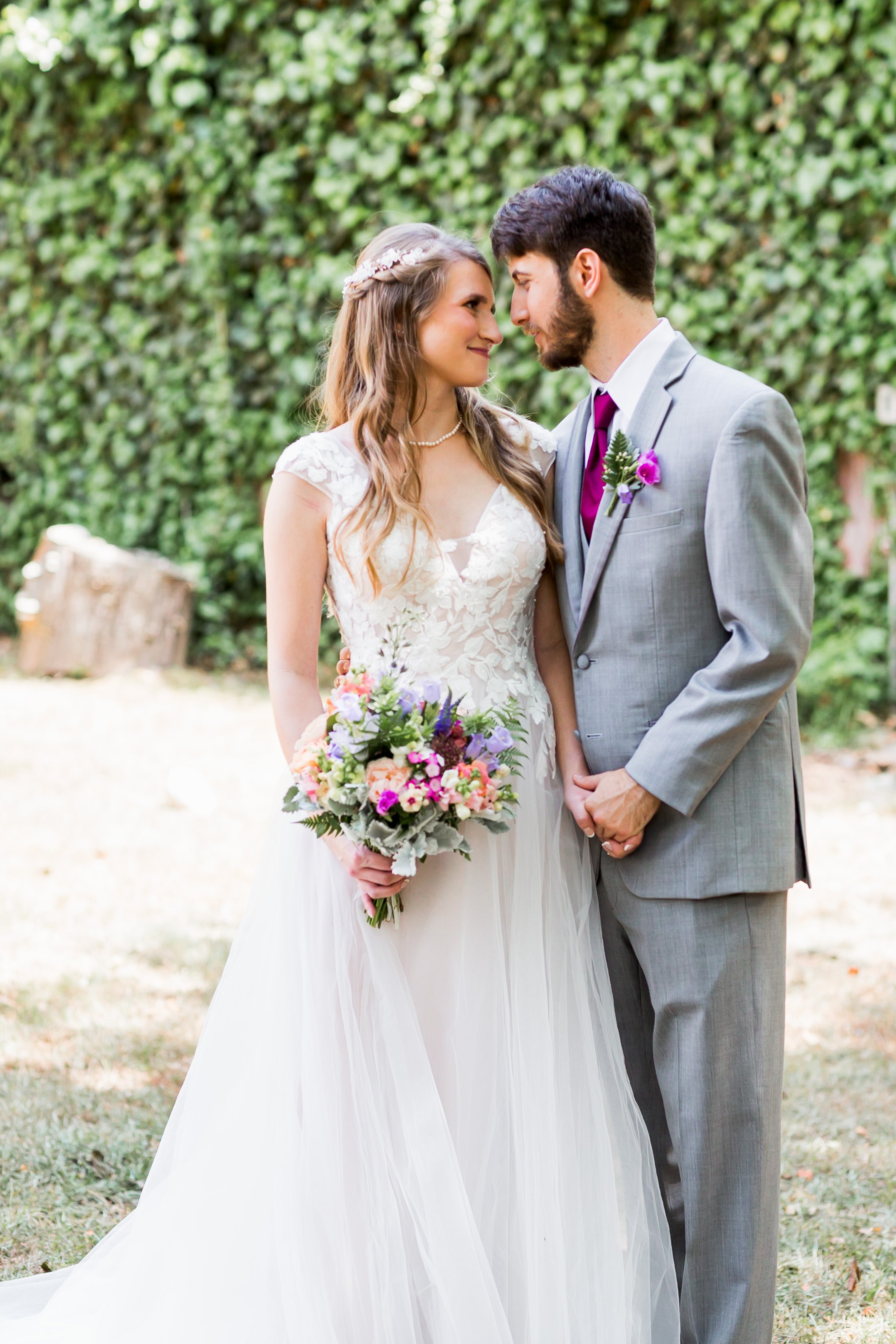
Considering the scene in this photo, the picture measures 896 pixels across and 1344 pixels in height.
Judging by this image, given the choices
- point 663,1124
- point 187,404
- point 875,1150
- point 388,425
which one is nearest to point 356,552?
point 388,425

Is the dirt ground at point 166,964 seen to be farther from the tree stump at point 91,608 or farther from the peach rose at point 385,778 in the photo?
the peach rose at point 385,778

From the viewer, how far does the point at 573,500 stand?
2555mm

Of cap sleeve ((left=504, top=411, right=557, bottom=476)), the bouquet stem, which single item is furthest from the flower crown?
the bouquet stem

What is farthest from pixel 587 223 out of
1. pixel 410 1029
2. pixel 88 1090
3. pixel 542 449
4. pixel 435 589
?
pixel 88 1090

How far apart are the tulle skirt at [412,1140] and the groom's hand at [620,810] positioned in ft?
0.53

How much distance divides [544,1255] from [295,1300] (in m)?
0.45

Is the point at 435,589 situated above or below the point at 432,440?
below

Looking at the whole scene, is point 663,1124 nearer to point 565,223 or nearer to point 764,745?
point 764,745

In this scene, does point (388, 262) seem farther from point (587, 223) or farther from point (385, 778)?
point (385, 778)

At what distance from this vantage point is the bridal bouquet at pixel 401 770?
203 cm

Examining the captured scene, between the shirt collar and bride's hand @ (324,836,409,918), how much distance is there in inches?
37.4

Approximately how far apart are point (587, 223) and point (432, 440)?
0.51 metres

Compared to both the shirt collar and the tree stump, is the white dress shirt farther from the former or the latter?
the tree stump

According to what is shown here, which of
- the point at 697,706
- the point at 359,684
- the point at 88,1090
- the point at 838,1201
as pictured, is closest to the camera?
the point at 359,684
